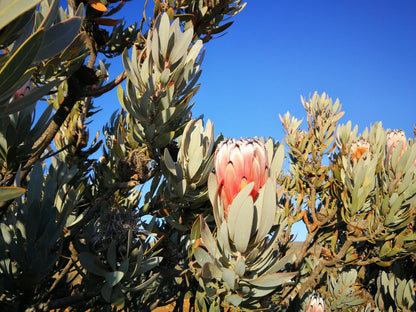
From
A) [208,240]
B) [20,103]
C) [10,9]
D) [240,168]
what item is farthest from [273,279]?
[10,9]

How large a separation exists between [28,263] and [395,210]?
2.39 m

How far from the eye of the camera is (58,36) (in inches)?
27.3

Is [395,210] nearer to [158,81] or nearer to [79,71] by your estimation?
[158,81]

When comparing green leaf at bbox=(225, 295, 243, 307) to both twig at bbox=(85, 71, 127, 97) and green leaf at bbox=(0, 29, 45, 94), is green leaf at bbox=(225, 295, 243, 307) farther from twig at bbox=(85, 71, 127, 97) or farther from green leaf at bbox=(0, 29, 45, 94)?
twig at bbox=(85, 71, 127, 97)

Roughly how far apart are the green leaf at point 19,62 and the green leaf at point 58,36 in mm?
126

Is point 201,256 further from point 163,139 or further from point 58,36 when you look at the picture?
point 58,36

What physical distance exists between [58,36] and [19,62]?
0.16 meters

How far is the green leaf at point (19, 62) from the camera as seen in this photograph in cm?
55

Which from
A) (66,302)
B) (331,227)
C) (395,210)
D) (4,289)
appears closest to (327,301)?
(331,227)

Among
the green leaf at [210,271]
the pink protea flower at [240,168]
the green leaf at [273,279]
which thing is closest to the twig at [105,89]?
the pink protea flower at [240,168]

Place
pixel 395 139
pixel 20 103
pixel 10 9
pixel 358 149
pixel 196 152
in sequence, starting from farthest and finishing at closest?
pixel 395 139
pixel 358 149
pixel 196 152
pixel 20 103
pixel 10 9

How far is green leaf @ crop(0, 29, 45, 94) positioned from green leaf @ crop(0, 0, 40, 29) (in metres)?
0.04

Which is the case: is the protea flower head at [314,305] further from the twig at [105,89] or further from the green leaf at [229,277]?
the twig at [105,89]

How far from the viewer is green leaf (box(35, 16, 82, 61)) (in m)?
0.69
